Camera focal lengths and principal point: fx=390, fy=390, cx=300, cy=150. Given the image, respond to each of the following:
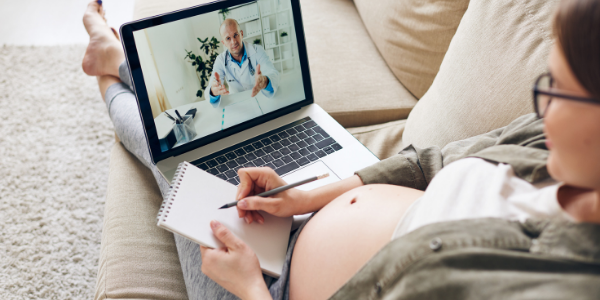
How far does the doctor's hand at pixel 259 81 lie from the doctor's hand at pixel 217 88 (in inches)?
2.9

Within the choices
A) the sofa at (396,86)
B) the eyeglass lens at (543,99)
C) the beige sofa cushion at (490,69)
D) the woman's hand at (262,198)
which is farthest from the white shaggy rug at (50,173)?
the eyeglass lens at (543,99)

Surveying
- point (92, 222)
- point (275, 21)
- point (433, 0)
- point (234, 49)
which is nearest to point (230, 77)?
point (234, 49)

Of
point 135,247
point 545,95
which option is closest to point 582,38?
point 545,95

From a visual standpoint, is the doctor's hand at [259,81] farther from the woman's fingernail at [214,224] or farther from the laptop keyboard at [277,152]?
the woman's fingernail at [214,224]

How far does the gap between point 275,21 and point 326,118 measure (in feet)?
0.91

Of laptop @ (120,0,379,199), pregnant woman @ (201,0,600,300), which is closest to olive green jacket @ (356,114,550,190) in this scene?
pregnant woman @ (201,0,600,300)

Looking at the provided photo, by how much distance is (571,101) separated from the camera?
1.34ft

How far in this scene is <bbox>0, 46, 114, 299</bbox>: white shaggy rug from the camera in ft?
4.07

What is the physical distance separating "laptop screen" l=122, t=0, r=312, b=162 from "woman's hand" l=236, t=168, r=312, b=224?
0.75ft

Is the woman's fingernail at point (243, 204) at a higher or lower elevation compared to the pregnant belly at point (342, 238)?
higher

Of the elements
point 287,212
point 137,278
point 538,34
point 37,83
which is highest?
point 538,34

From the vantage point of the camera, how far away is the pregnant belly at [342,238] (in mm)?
625

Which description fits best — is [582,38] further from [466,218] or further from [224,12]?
[224,12]

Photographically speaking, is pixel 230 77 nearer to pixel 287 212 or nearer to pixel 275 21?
pixel 275 21
